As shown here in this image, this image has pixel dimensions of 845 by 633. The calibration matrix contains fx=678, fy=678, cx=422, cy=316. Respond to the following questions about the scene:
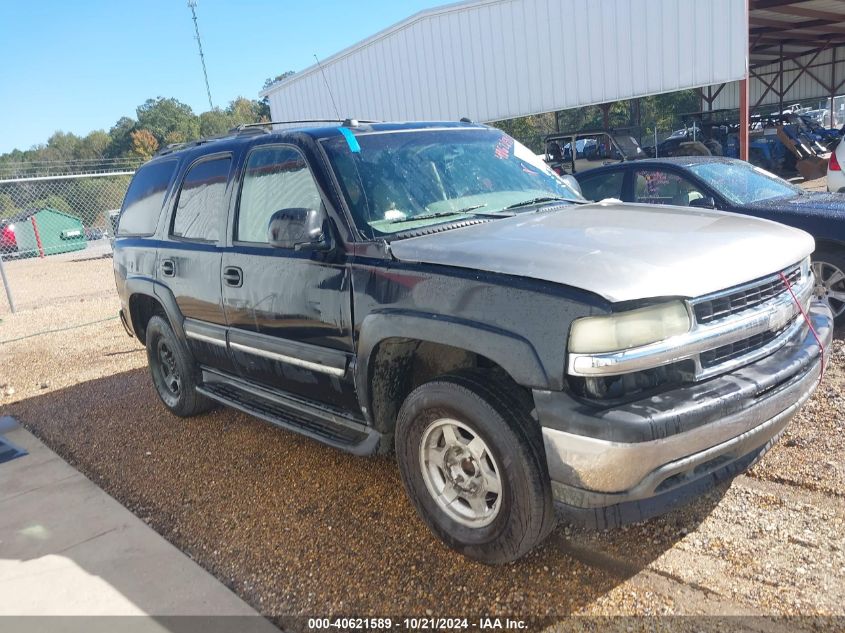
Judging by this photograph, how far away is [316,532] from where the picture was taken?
3.45m

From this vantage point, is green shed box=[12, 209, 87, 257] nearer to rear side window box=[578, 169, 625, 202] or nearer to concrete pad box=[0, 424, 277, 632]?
rear side window box=[578, 169, 625, 202]

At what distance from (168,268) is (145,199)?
839 millimetres

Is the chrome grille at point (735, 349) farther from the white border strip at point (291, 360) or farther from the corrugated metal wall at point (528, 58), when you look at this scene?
the corrugated metal wall at point (528, 58)

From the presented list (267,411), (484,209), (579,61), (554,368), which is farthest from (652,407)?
(579,61)

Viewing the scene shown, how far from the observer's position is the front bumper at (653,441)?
7.83ft

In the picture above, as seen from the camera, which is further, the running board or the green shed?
the green shed

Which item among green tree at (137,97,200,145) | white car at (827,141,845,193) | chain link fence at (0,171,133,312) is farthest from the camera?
green tree at (137,97,200,145)

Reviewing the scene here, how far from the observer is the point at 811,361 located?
299cm

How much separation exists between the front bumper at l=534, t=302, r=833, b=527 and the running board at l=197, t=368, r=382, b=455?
117 cm

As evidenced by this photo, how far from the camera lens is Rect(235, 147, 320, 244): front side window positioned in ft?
12.0

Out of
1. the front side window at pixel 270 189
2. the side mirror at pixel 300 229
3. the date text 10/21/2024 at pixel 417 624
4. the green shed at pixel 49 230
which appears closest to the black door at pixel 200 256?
the front side window at pixel 270 189

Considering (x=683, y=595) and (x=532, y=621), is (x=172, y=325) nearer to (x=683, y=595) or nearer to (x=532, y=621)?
(x=532, y=621)

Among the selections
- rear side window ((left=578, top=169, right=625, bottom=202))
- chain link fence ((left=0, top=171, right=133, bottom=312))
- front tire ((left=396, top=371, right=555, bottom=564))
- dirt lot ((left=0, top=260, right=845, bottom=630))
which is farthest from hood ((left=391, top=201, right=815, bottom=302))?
chain link fence ((left=0, top=171, right=133, bottom=312))

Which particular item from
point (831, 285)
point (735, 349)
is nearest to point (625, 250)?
point (735, 349)
